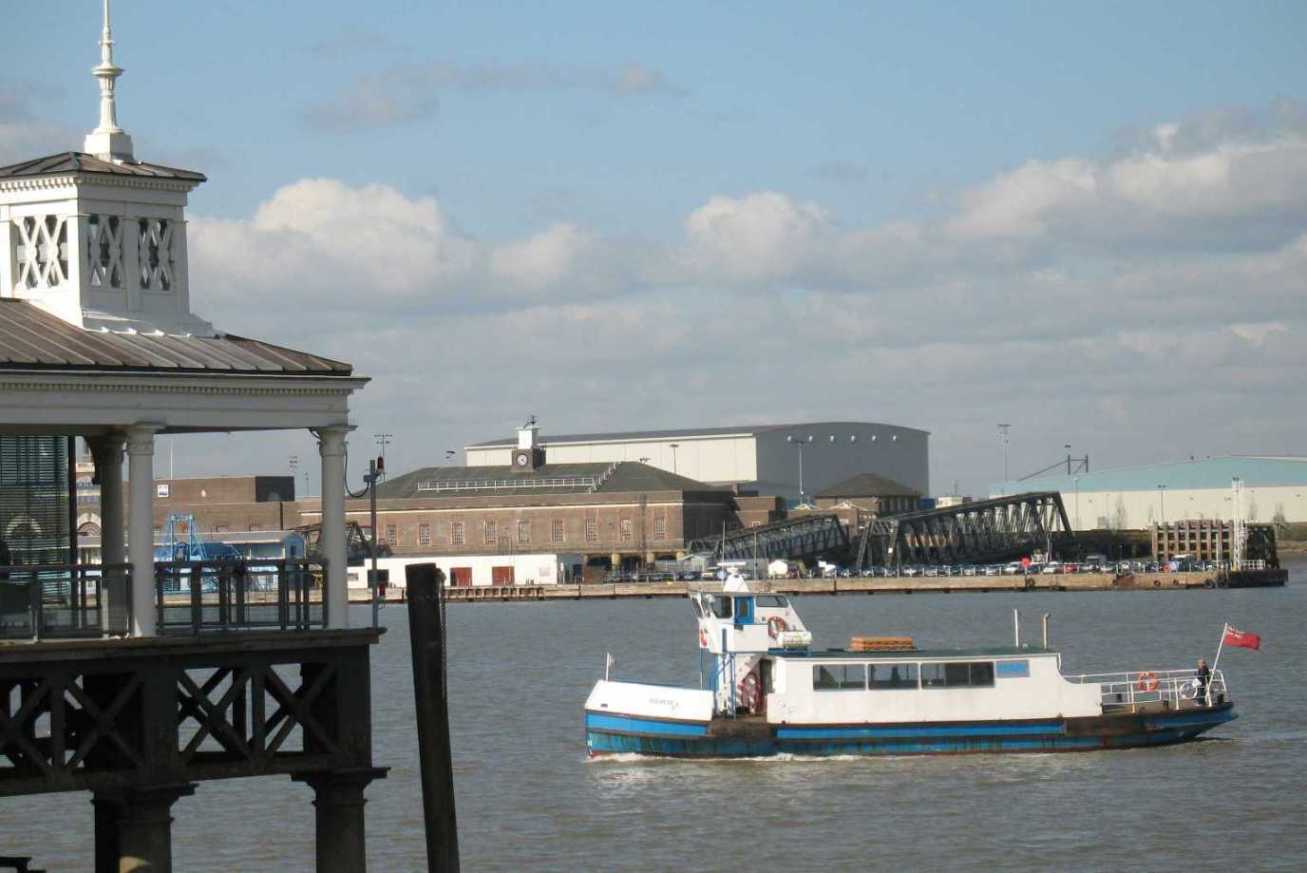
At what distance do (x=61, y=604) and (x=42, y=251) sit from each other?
3.99m

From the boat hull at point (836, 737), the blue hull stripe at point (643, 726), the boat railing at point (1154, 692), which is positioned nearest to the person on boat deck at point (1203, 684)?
the boat railing at point (1154, 692)

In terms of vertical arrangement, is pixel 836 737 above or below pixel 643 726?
below

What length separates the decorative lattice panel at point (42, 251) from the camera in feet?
85.7

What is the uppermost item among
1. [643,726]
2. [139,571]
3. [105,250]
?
[105,250]

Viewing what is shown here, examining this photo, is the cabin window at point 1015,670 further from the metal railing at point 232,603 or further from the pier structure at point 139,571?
the metal railing at point 232,603

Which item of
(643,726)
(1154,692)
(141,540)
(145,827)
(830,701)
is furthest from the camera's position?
(1154,692)

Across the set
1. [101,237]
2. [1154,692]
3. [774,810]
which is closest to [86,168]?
[101,237]

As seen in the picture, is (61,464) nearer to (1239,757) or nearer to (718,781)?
(718,781)

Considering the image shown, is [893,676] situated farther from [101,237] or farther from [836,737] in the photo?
[101,237]

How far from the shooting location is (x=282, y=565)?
26047 mm

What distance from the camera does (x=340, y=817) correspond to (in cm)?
2548

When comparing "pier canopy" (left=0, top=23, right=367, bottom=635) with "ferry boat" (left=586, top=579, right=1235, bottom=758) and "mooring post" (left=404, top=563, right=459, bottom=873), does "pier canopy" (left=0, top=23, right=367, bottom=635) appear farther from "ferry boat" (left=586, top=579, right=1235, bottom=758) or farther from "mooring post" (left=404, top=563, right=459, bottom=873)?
"ferry boat" (left=586, top=579, right=1235, bottom=758)

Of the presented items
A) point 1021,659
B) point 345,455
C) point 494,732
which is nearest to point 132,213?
point 345,455

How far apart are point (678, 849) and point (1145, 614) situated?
104 m
